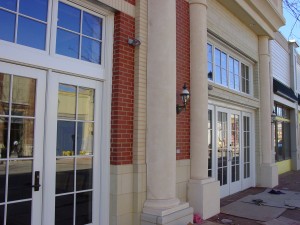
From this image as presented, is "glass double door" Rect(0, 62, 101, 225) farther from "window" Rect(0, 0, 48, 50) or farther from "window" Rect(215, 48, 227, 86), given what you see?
"window" Rect(215, 48, 227, 86)

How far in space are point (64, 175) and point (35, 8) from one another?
230 cm

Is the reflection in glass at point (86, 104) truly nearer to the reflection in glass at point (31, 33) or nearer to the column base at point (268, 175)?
the reflection in glass at point (31, 33)

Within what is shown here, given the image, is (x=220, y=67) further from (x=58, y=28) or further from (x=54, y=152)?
(x=54, y=152)

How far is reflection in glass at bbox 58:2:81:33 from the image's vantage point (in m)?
4.85

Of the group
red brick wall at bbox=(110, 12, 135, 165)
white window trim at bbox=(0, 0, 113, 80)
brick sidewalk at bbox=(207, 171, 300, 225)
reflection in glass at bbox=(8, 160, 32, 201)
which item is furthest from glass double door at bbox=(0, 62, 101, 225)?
brick sidewalk at bbox=(207, 171, 300, 225)

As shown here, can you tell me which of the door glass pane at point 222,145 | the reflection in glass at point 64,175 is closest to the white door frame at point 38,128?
the reflection in glass at point 64,175

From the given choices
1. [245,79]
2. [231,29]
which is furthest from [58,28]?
[245,79]

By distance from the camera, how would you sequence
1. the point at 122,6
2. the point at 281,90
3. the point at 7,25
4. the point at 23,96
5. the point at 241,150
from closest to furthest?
the point at 7,25 < the point at 23,96 < the point at 122,6 < the point at 241,150 < the point at 281,90

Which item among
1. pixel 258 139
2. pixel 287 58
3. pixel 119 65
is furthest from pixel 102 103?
pixel 287 58

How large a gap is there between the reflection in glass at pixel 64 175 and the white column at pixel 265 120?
776cm

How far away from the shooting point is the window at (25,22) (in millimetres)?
4164

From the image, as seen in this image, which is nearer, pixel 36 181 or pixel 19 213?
pixel 19 213

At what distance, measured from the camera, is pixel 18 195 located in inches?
165

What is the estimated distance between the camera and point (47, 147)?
14.7 feet
